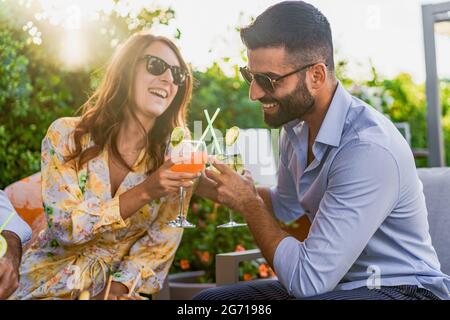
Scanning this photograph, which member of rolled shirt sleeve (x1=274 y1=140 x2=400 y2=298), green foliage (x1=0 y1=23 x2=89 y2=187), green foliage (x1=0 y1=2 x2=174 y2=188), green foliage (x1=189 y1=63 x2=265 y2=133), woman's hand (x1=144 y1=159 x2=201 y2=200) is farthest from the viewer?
green foliage (x1=0 y1=23 x2=89 y2=187)

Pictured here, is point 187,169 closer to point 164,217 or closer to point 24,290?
point 164,217

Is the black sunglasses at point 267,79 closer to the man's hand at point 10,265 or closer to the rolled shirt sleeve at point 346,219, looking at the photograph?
the rolled shirt sleeve at point 346,219

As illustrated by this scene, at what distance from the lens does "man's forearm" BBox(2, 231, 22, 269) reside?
6.73 ft

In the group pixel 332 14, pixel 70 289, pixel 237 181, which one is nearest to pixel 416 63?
pixel 332 14

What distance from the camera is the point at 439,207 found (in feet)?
8.02

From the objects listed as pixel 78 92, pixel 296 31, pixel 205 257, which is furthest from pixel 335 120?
pixel 205 257

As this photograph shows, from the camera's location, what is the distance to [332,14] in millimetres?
2256

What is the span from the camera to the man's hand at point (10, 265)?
1993mm

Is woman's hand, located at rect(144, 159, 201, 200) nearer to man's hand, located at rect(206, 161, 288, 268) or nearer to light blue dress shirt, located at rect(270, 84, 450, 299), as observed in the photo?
man's hand, located at rect(206, 161, 288, 268)

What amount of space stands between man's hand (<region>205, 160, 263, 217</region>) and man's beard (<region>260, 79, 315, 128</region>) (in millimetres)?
206

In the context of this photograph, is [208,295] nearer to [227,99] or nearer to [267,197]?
[267,197]

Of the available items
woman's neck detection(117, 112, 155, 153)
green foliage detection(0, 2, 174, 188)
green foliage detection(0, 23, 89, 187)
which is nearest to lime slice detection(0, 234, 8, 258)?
woman's neck detection(117, 112, 155, 153)

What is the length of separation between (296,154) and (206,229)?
4.40 ft

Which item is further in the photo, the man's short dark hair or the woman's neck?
the woman's neck
